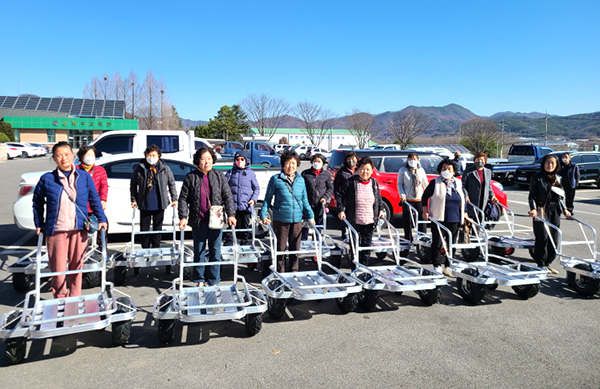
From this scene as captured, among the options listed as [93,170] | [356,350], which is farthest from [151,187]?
[356,350]

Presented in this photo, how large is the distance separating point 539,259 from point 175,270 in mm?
5721

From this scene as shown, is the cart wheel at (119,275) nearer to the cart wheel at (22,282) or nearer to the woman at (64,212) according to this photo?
the cart wheel at (22,282)

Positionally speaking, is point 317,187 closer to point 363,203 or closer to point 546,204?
point 363,203

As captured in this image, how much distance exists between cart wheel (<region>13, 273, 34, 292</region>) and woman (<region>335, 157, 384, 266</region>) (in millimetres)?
4269

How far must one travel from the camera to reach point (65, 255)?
15.5 ft

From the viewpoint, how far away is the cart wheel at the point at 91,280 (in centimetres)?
604

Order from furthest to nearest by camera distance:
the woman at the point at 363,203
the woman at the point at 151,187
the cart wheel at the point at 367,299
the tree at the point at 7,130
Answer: the tree at the point at 7,130 → the woman at the point at 151,187 → the woman at the point at 363,203 → the cart wheel at the point at 367,299

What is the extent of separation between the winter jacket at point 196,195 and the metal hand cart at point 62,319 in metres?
1.20

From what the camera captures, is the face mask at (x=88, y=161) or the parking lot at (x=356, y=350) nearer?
the parking lot at (x=356, y=350)

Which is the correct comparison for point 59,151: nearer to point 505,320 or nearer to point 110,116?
point 505,320

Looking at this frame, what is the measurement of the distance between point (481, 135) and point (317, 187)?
44.5 meters

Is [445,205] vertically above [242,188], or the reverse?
[242,188]

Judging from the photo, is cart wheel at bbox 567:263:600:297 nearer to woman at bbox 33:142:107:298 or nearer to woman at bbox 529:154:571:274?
woman at bbox 529:154:571:274

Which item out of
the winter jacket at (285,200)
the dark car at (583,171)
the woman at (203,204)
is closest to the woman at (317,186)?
the winter jacket at (285,200)
